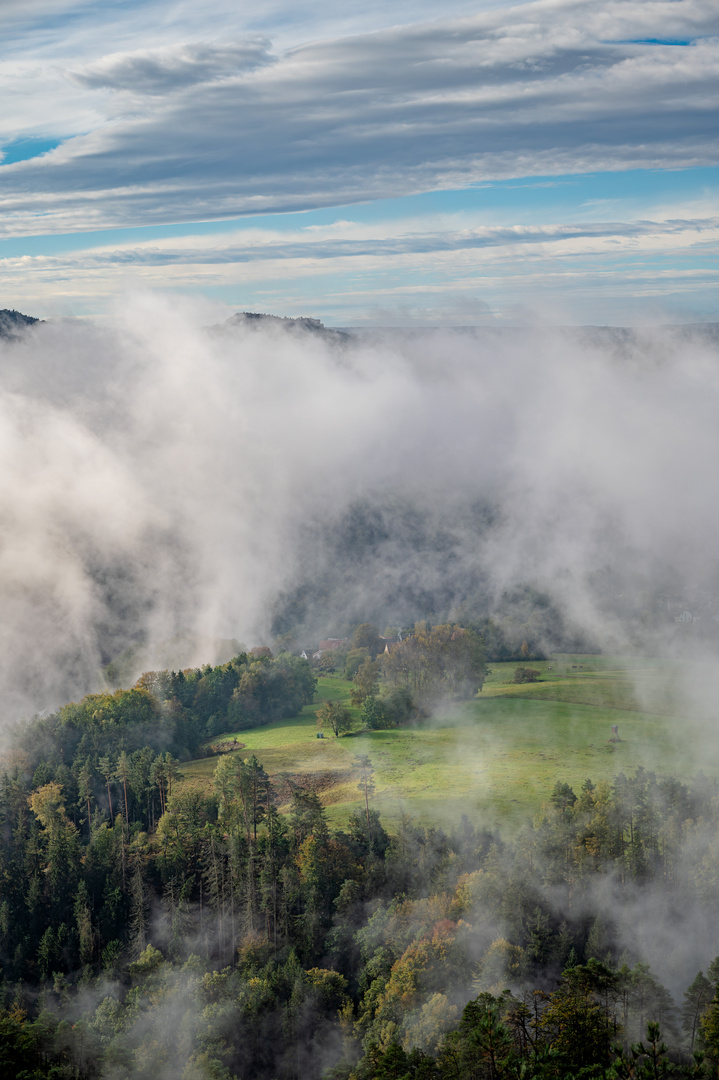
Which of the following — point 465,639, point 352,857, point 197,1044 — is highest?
point 465,639

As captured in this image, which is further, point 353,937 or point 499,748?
point 499,748

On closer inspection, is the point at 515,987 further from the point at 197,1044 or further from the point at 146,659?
the point at 146,659

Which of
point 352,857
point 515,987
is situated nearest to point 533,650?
point 352,857

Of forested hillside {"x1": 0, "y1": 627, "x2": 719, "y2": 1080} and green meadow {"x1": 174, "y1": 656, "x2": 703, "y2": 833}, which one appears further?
green meadow {"x1": 174, "y1": 656, "x2": 703, "y2": 833}

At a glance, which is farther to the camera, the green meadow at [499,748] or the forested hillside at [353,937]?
the green meadow at [499,748]

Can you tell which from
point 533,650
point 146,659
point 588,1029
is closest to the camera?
point 588,1029

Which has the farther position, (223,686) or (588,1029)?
(223,686)

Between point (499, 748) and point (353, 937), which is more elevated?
point (499, 748)

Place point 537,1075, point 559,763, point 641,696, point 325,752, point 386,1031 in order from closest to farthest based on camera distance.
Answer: point 537,1075, point 386,1031, point 559,763, point 325,752, point 641,696
